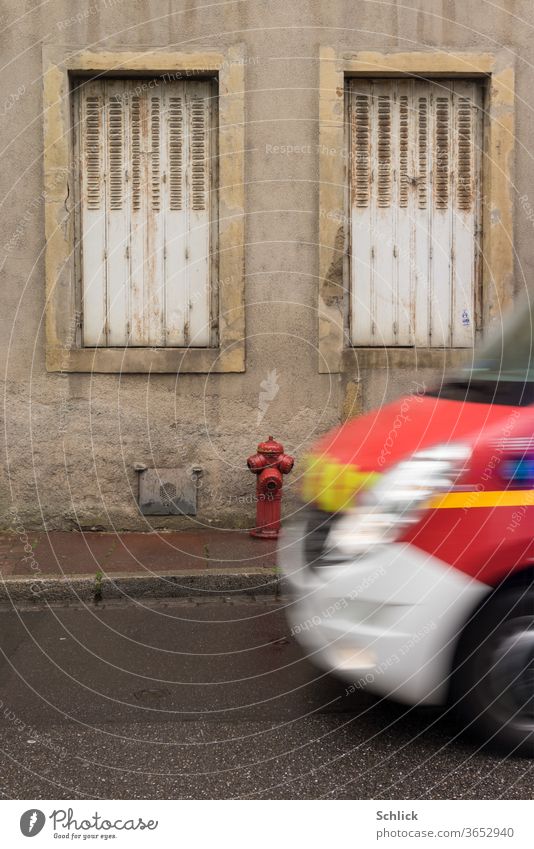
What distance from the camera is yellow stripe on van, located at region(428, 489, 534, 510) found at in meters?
3.96

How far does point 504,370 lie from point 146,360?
16.4 ft

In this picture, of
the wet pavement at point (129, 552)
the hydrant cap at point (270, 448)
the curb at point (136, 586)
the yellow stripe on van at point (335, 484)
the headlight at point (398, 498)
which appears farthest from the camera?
the hydrant cap at point (270, 448)

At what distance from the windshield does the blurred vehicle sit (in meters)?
0.05

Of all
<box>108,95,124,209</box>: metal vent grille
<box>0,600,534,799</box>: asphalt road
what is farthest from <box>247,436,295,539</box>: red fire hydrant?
<box>108,95,124,209</box>: metal vent grille

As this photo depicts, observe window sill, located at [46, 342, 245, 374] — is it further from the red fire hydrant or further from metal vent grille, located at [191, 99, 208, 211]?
metal vent grille, located at [191, 99, 208, 211]

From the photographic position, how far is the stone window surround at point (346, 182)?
9195 millimetres

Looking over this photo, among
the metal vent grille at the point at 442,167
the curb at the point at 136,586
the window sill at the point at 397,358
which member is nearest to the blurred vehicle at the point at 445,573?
the curb at the point at 136,586

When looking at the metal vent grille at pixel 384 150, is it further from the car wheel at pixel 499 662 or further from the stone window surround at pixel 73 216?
the car wheel at pixel 499 662

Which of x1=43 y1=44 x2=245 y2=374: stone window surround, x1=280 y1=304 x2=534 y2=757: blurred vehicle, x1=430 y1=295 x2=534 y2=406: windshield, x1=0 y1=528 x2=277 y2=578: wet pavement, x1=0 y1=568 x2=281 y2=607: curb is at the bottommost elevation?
x1=0 y1=568 x2=281 y2=607: curb

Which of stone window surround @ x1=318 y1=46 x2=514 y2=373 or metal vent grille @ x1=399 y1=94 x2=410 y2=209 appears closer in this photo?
stone window surround @ x1=318 y1=46 x2=514 y2=373

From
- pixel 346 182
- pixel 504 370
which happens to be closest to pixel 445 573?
pixel 504 370

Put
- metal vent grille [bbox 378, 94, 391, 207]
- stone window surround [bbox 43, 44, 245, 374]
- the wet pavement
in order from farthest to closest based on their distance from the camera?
metal vent grille [bbox 378, 94, 391, 207] → stone window surround [bbox 43, 44, 245, 374] → the wet pavement

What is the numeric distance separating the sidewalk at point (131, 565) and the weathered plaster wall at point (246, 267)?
17.4 inches
